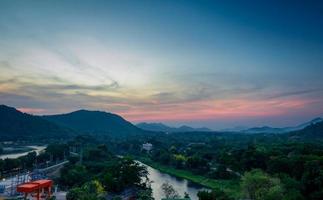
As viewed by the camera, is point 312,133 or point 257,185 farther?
point 312,133

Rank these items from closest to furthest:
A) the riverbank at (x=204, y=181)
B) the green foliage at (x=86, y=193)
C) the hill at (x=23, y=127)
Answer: the green foliage at (x=86, y=193) → the riverbank at (x=204, y=181) → the hill at (x=23, y=127)

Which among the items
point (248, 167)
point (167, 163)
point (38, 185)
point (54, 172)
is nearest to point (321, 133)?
point (167, 163)

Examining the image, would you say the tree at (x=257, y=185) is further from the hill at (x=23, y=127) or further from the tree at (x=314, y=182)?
the hill at (x=23, y=127)

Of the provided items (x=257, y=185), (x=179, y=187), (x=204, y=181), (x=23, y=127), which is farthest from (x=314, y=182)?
(x=23, y=127)

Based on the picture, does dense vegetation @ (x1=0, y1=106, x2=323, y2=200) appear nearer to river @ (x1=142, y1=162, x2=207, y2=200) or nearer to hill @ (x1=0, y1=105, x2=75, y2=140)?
river @ (x1=142, y1=162, x2=207, y2=200)

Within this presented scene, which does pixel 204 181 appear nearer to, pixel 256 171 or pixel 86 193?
pixel 256 171

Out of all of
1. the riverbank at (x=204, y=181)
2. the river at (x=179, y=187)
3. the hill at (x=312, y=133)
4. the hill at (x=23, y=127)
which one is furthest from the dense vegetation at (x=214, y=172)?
the hill at (x=312, y=133)
